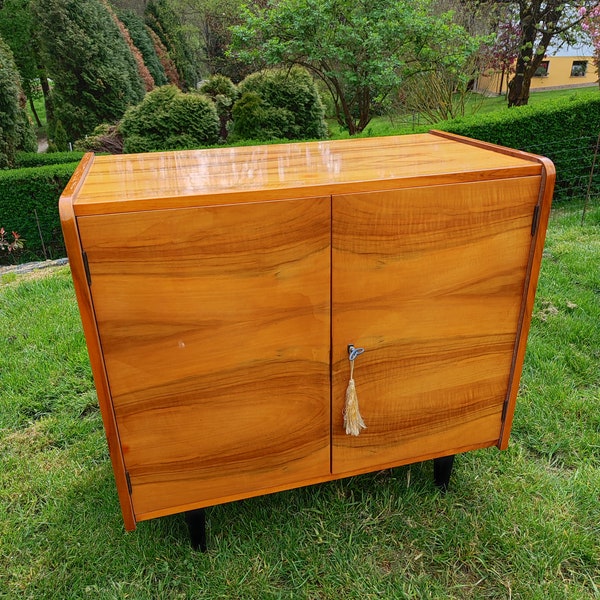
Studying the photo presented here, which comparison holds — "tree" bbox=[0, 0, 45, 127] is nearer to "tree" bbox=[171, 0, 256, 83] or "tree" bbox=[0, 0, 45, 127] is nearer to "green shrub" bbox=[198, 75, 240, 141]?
"tree" bbox=[171, 0, 256, 83]

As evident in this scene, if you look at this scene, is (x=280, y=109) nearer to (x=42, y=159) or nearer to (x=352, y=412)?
(x=42, y=159)

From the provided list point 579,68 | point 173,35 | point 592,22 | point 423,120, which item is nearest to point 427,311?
point 423,120

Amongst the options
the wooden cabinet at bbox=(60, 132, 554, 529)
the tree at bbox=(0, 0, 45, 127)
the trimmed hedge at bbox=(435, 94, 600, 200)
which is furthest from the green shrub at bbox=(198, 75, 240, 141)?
the wooden cabinet at bbox=(60, 132, 554, 529)

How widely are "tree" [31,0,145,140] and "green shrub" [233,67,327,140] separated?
3232 mm

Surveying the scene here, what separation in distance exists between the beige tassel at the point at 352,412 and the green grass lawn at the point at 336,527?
1.63ft

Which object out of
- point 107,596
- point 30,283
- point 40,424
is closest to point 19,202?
point 30,283

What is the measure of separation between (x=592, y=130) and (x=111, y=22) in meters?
9.00

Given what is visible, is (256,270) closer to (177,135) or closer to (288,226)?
(288,226)

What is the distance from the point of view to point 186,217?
50.7 inches

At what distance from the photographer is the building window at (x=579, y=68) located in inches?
704

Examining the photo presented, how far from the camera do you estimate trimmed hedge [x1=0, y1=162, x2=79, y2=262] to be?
17.9ft

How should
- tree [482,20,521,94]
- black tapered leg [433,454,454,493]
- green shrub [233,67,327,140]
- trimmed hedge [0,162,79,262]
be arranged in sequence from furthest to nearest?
tree [482,20,521,94] → green shrub [233,67,327,140] → trimmed hedge [0,162,79,262] → black tapered leg [433,454,454,493]

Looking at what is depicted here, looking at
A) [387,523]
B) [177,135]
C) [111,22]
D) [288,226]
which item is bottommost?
[387,523]

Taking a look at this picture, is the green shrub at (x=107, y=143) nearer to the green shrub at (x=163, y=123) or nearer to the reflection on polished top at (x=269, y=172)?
the green shrub at (x=163, y=123)
